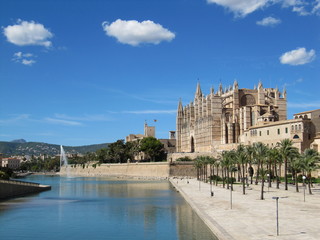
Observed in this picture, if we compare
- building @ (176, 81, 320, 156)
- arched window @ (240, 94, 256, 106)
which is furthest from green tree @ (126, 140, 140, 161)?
arched window @ (240, 94, 256, 106)

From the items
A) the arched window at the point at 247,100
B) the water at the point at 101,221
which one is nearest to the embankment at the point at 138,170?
the arched window at the point at 247,100

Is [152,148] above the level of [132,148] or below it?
below

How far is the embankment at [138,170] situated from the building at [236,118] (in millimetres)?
7538

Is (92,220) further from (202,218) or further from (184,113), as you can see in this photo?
(184,113)

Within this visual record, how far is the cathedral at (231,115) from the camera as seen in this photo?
262ft

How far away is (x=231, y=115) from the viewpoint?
88000 mm

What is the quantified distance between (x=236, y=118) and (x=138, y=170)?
2471 cm

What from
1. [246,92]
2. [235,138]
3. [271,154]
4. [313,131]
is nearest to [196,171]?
[235,138]

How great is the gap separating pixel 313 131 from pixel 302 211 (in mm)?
37307

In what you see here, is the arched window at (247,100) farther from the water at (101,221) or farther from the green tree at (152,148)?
the water at (101,221)

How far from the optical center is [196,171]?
270 feet

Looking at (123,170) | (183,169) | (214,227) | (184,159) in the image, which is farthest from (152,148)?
(214,227)

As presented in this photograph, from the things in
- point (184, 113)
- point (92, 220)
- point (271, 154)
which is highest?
point (184, 113)

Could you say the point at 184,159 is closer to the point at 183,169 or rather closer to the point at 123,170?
the point at 183,169
